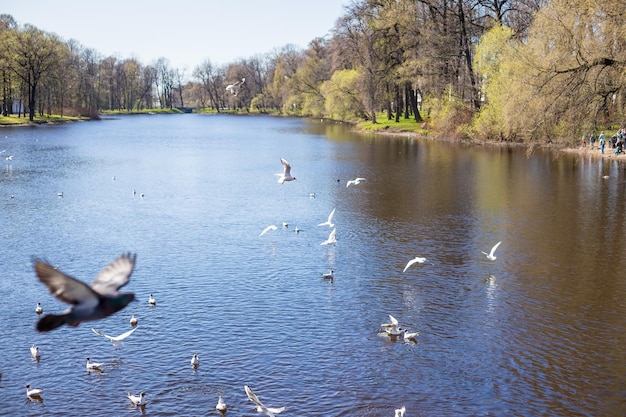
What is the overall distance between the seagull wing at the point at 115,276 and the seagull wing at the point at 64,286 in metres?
0.40

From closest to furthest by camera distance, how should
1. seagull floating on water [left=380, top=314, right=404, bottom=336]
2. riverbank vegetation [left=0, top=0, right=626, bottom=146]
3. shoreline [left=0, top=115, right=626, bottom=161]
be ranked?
seagull floating on water [left=380, top=314, right=404, bottom=336] → riverbank vegetation [left=0, top=0, right=626, bottom=146] → shoreline [left=0, top=115, right=626, bottom=161]

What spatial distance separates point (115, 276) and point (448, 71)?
65541mm

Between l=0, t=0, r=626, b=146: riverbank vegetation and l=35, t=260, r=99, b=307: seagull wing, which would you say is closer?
l=35, t=260, r=99, b=307: seagull wing

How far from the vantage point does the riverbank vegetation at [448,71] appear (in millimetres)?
36625

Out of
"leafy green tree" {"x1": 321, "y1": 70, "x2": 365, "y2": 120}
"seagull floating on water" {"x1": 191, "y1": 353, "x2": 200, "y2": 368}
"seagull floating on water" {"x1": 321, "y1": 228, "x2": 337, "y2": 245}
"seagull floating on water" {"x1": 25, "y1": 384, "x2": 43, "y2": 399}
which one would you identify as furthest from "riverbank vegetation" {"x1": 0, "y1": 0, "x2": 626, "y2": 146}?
"seagull floating on water" {"x1": 25, "y1": 384, "x2": 43, "y2": 399}

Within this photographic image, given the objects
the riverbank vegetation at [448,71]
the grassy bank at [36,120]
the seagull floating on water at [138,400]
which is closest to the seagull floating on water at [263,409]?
the seagull floating on water at [138,400]

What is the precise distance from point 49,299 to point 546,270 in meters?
18.2

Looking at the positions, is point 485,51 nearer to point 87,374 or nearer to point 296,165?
point 296,165

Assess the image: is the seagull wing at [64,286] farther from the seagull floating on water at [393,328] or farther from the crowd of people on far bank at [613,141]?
the crowd of people on far bank at [613,141]

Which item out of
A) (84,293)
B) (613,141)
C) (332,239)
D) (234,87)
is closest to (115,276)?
(84,293)

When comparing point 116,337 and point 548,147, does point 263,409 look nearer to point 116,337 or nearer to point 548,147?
point 116,337

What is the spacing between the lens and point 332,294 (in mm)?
23375

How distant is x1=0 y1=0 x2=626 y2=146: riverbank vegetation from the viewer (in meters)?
36.6

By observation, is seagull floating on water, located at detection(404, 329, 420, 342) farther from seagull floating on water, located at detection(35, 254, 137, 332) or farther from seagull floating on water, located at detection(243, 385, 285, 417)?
seagull floating on water, located at detection(35, 254, 137, 332)
